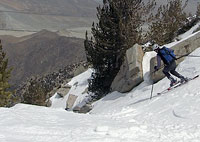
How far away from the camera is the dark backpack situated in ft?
37.6

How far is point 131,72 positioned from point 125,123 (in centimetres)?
819

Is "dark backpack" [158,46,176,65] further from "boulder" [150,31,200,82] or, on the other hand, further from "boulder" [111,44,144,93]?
"boulder" [111,44,144,93]

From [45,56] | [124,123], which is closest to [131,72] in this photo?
A: [124,123]

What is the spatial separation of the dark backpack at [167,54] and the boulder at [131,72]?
439 centimetres

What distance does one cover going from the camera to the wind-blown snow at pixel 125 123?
677cm

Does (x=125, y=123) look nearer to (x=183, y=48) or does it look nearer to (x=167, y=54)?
(x=167, y=54)

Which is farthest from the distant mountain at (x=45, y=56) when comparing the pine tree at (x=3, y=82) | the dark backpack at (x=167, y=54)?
the dark backpack at (x=167, y=54)

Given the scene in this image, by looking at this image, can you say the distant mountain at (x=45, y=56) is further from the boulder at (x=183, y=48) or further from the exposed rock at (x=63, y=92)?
the boulder at (x=183, y=48)

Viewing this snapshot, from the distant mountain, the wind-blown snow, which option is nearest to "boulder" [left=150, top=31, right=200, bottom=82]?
the wind-blown snow

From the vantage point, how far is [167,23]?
2897cm

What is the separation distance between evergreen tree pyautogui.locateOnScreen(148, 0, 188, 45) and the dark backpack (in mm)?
14406

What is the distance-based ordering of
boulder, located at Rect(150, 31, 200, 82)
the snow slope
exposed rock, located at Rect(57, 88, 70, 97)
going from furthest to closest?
exposed rock, located at Rect(57, 88, 70, 97) → boulder, located at Rect(150, 31, 200, 82) → the snow slope

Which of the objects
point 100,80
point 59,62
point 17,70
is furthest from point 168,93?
point 17,70

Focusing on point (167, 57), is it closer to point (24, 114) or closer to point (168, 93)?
point (168, 93)
